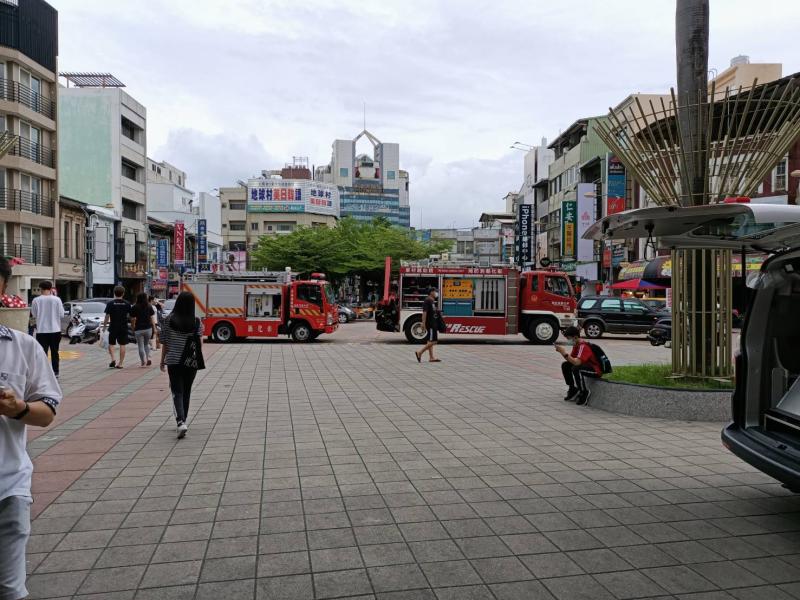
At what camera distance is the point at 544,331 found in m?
21.9

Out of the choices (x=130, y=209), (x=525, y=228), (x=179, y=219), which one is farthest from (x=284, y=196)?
(x=525, y=228)

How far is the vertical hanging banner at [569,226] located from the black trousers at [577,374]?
115ft

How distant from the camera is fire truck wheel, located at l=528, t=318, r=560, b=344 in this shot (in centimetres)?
2184

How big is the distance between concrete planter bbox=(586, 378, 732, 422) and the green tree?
40.5 m

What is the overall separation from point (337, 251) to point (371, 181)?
6565 cm

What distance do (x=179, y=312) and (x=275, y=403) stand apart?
269cm

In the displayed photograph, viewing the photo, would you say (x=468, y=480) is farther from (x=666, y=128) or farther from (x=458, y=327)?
(x=458, y=327)

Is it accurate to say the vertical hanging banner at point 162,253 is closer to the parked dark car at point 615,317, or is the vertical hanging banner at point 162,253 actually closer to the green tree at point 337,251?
the green tree at point 337,251

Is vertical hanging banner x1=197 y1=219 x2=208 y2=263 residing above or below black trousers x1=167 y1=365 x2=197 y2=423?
above

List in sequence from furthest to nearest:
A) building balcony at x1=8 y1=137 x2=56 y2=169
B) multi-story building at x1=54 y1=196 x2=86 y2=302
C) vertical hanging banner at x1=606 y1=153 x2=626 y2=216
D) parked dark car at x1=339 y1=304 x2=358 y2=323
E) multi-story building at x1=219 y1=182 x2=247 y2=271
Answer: multi-story building at x1=219 y1=182 x2=247 y2=271
vertical hanging banner at x1=606 y1=153 x2=626 y2=216
parked dark car at x1=339 y1=304 x2=358 y2=323
multi-story building at x1=54 y1=196 x2=86 y2=302
building balcony at x1=8 y1=137 x2=56 y2=169

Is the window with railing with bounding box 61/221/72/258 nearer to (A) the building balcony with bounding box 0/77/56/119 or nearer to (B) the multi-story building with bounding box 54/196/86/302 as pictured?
(B) the multi-story building with bounding box 54/196/86/302

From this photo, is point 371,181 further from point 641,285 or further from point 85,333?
point 85,333

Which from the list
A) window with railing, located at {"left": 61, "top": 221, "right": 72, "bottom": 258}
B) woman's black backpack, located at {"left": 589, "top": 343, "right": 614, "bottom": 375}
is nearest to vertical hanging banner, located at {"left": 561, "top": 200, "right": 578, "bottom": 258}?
window with railing, located at {"left": 61, "top": 221, "right": 72, "bottom": 258}

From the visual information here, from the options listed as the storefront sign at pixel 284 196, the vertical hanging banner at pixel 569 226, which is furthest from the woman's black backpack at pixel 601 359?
the storefront sign at pixel 284 196
